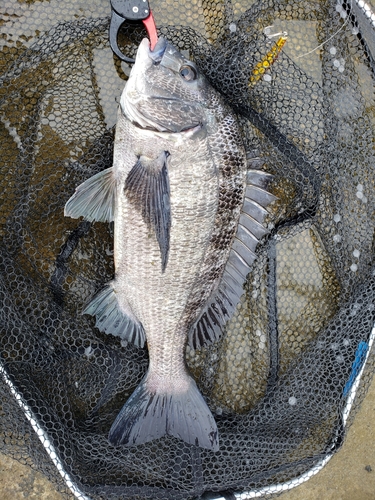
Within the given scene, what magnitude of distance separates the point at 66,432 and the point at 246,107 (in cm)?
195

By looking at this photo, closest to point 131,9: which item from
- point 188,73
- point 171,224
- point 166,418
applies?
point 188,73

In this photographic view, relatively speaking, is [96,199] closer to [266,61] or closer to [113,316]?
[113,316]

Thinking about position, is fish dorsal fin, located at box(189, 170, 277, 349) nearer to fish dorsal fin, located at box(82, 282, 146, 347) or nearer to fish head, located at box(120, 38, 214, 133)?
fish dorsal fin, located at box(82, 282, 146, 347)

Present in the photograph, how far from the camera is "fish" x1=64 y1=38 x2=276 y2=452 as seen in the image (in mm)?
1883

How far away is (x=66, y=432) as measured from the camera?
2.11 meters

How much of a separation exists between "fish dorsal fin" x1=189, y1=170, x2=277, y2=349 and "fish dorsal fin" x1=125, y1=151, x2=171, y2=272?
0.39m

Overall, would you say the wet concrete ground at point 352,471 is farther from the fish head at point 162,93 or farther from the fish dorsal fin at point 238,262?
the fish head at point 162,93

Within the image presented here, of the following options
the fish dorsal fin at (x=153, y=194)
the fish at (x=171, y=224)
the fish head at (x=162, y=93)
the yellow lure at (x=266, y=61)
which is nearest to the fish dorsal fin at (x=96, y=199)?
the fish at (x=171, y=224)

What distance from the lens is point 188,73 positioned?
1.94m

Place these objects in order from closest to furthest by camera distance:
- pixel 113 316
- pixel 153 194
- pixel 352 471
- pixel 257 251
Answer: pixel 153 194 → pixel 113 316 → pixel 257 251 → pixel 352 471

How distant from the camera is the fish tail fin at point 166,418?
2062 millimetres

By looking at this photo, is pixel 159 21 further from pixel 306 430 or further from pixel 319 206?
pixel 306 430

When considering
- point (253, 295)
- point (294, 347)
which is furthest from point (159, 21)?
point (294, 347)

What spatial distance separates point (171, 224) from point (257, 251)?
2.21 feet
